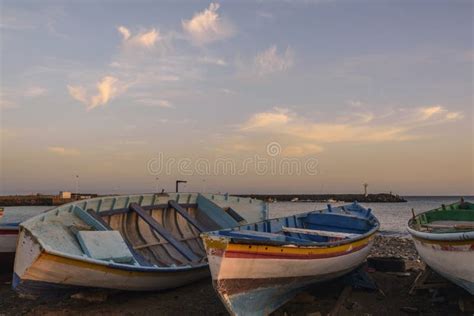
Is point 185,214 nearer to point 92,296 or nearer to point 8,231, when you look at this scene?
point 92,296

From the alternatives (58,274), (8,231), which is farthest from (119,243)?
(8,231)

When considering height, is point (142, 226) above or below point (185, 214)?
below

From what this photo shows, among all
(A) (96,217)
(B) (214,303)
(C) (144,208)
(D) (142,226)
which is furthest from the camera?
(C) (144,208)

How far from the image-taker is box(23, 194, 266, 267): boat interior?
862cm

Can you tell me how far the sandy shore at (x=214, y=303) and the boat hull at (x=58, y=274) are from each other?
2.35 ft

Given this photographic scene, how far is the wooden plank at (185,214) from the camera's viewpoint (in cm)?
1295

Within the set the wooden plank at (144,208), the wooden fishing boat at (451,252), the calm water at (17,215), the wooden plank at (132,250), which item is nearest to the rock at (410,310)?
the wooden fishing boat at (451,252)

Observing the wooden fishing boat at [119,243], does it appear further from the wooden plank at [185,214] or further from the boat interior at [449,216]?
the boat interior at [449,216]

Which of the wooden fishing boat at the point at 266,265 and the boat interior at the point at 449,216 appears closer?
the wooden fishing boat at the point at 266,265

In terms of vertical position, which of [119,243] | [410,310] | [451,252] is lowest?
[410,310]

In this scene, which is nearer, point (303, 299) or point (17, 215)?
point (303, 299)

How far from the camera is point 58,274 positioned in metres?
7.59

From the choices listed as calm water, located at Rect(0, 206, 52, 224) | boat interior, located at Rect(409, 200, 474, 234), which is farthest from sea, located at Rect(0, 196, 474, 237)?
boat interior, located at Rect(409, 200, 474, 234)

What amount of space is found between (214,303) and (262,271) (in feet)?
9.88
